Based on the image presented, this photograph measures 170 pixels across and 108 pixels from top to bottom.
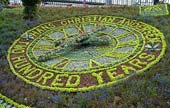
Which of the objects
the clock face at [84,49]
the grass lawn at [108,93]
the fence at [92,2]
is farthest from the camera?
the fence at [92,2]

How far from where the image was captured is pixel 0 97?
979 centimetres

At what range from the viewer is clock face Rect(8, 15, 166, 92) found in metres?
10.3

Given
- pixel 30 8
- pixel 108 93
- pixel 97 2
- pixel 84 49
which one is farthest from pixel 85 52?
pixel 97 2

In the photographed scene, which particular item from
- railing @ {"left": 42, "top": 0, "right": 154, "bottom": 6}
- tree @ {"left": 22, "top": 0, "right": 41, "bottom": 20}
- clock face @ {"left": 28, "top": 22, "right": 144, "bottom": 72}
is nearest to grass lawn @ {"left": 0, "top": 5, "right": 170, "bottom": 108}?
clock face @ {"left": 28, "top": 22, "right": 144, "bottom": 72}

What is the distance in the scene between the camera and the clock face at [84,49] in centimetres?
1095

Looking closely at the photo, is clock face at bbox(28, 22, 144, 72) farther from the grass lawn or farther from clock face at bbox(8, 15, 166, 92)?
the grass lawn

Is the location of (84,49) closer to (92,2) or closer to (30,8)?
(30,8)

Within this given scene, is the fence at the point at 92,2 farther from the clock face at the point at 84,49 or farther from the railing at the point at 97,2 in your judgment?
the clock face at the point at 84,49

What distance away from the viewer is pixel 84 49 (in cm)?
1181

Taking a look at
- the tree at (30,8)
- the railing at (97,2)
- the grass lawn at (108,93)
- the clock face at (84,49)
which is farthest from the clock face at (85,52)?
the railing at (97,2)

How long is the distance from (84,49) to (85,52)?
0.25 meters

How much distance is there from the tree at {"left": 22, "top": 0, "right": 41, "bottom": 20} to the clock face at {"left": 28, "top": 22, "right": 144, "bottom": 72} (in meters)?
1.47

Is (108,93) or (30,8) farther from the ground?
(30,8)

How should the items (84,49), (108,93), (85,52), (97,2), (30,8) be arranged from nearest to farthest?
(108,93)
(85,52)
(84,49)
(30,8)
(97,2)
